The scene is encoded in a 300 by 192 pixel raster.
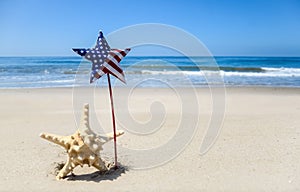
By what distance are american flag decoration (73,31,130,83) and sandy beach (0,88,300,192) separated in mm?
1223

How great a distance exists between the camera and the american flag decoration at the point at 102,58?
3377 mm

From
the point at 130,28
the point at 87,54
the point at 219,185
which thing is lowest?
the point at 219,185

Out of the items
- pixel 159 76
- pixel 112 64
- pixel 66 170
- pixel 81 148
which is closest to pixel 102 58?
A: pixel 112 64

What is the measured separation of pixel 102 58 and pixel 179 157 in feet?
6.09

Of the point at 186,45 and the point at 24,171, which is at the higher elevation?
the point at 186,45

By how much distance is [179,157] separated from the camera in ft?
14.5

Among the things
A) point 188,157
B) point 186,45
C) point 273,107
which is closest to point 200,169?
point 188,157

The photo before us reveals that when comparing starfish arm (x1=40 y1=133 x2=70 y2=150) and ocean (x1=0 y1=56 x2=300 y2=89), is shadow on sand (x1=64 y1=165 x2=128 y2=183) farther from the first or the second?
ocean (x1=0 y1=56 x2=300 y2=89)

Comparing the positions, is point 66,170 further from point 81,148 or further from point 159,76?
point 159,76

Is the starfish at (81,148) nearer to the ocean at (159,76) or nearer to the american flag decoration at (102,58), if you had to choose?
the american flag decoration at (102,58)

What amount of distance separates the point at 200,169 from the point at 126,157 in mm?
1102

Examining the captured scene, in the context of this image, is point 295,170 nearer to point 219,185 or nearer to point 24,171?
point 219,185

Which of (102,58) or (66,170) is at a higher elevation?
(102,58)

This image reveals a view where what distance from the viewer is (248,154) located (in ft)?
14.7
